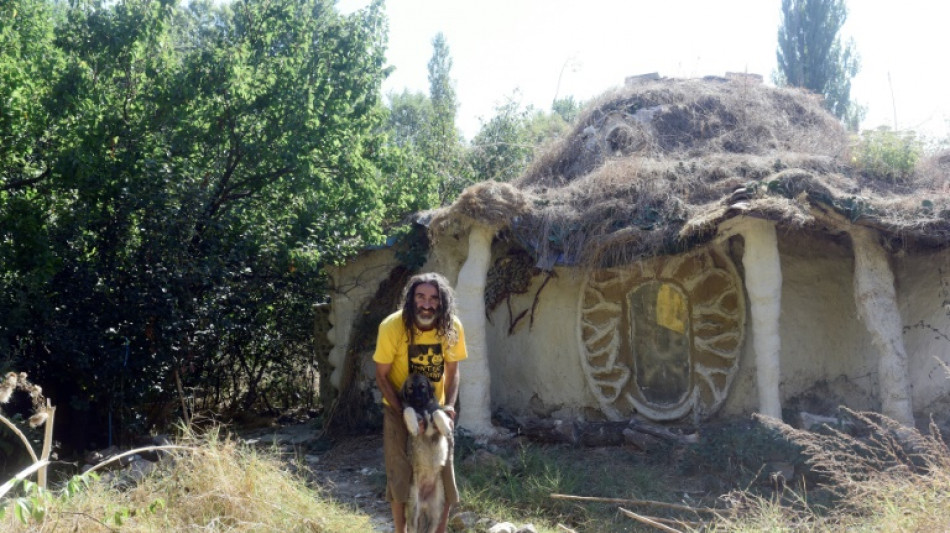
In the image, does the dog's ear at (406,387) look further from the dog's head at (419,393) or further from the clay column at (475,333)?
the clay column at (475,333)

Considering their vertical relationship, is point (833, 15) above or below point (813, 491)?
above

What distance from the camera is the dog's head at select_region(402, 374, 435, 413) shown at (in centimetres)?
535

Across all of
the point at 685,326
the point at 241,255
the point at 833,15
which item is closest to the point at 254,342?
the point at 241,255

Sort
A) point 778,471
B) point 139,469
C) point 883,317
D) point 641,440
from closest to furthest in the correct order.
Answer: point 139,469 < point 778,471 < point 883,317 < point 641,440

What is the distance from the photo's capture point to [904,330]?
9.49m

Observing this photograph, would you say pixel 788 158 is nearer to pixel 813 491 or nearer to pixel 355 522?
pixel 813 491

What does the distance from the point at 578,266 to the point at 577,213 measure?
2.00ft

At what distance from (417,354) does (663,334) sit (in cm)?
533

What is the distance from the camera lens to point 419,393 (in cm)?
536

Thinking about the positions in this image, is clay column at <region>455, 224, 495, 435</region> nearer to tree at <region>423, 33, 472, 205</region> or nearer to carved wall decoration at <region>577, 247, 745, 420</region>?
carved wall decoration at <region>577, 247, 745, 420</region>

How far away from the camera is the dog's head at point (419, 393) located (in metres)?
5.35

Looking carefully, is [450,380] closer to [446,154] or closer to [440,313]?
[440,313]

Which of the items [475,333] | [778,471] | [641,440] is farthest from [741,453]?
[475,333]

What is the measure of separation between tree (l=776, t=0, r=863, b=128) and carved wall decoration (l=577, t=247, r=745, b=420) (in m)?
16.2
